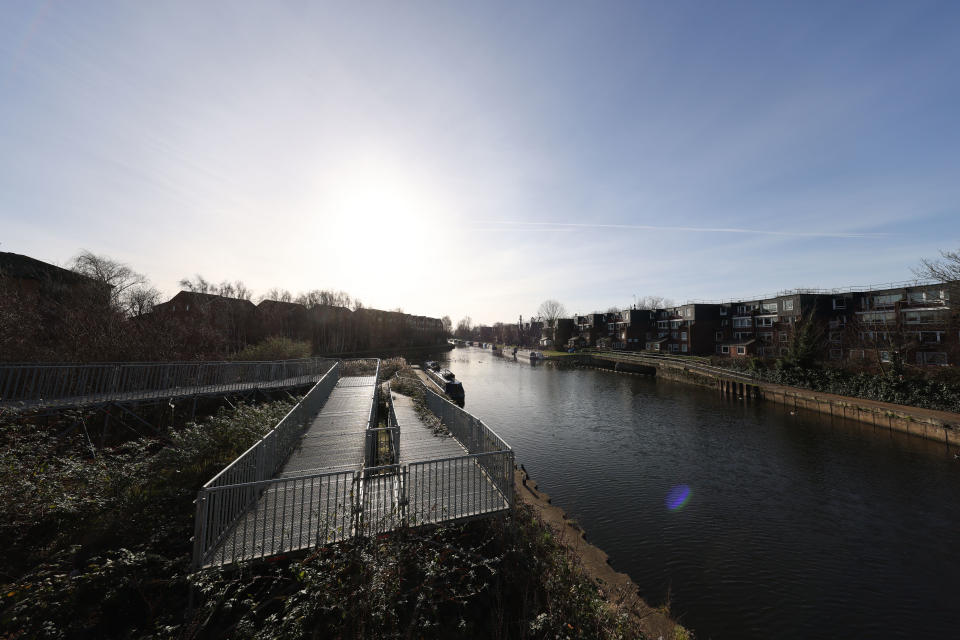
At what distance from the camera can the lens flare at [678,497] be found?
12.4m

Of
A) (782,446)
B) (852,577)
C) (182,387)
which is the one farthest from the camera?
(782,446)

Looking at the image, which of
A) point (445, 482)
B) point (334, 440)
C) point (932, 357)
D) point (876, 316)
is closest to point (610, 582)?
point (445, 482)

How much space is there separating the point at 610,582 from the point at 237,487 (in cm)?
786

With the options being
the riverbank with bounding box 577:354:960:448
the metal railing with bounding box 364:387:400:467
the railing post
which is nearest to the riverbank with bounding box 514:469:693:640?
the metal railing with bounding box 364:387:400:467

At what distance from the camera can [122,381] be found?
12.8 meters

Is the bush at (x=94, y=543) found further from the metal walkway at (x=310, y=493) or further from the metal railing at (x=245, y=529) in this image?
the metal walkway at (x=310, y=493)

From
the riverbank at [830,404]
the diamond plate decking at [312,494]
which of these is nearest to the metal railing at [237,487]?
the diamond plate decking at [312,494]

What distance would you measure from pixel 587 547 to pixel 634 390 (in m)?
31.7

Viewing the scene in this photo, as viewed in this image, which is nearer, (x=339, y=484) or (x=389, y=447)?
(x=339, y=484)

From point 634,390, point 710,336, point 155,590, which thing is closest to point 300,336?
point 634,390

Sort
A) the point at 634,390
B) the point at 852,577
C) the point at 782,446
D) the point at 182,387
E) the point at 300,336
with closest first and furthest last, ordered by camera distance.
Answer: the point at 852,577, the point at 182,387, the point at 782,446, the point at 634,390, the point at 300,336

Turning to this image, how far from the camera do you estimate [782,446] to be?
1897cm

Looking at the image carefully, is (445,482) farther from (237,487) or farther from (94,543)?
(94,543)

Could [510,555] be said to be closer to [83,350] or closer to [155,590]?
[155,590]
